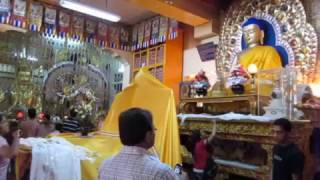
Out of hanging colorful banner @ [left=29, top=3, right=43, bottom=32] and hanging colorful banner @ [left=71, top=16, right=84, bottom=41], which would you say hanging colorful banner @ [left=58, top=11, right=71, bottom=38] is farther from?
hanging colorful banner @ [left=29, top=3, right=43, bottom=32]

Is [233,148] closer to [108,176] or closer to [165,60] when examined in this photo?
[165,60]

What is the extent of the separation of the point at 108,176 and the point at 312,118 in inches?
136

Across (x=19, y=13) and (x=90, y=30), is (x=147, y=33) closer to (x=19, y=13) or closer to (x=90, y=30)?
(x=90, y=30)

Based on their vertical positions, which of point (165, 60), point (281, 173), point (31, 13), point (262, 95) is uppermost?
point (31, 13)

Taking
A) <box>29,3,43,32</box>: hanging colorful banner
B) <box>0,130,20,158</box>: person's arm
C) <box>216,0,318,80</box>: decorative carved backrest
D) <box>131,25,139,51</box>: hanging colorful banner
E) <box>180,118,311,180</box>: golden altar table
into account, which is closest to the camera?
<box>0,130,20,158</box>: person's arm

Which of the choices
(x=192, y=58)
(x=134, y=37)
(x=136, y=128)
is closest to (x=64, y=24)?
(x=134, y=37)

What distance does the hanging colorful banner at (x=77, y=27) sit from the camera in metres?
7.95

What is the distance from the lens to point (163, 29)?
7.71m

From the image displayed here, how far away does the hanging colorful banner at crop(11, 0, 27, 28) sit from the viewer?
269 inches

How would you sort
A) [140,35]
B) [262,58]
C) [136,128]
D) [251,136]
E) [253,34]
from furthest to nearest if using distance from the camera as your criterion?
[140,35] < [253,34] < [262,58] < [251,136] < [136,128]

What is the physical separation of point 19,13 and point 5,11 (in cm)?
31

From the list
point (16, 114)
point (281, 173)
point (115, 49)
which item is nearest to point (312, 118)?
point (281, 173)

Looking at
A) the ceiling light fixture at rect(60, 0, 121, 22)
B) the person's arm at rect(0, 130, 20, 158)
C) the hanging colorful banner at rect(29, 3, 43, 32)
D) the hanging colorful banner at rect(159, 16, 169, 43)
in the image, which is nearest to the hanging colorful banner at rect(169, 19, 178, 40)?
the hanging colorful banner at rect(159, 16, 169, 43)

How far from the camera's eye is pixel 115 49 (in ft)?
28.7
